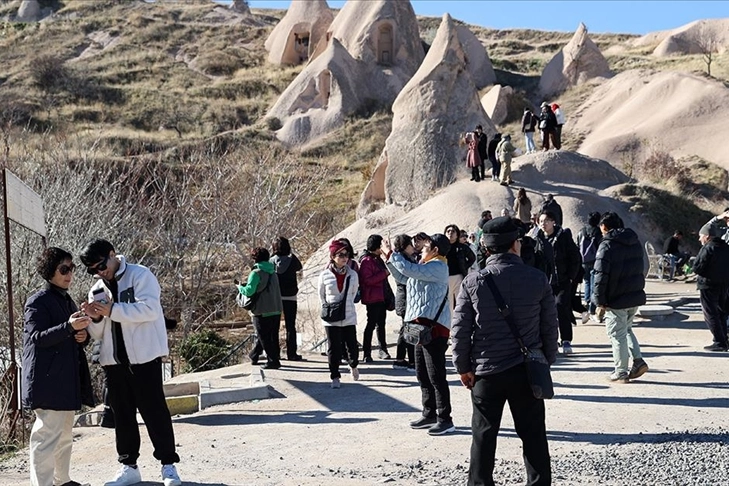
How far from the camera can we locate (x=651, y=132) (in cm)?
3950

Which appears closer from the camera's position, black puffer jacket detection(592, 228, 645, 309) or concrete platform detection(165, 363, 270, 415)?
black puffer jacket detection(592, 228, 645, 309)

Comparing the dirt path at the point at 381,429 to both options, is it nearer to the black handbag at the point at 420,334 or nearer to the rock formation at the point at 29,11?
the black handbag at the point at 420,334

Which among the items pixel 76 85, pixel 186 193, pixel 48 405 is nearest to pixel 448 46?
pixel 186 193

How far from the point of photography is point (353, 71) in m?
45.6

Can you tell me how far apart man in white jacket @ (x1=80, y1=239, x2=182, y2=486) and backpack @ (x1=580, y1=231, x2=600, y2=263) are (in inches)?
366

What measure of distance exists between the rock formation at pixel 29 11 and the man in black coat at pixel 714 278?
224 ft

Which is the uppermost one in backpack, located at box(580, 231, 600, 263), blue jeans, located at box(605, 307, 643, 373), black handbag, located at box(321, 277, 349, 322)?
backpack, located at box(580, 231, 600, 263)

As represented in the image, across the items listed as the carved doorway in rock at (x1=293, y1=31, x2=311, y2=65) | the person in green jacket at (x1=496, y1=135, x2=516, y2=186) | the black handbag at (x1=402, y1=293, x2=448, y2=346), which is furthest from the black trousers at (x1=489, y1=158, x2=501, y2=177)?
the carved doorway in rock at (x1=293, y1=31, x2=311, y2=65)

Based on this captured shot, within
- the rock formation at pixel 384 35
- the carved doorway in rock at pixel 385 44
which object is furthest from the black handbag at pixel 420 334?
the carved doorway in rock at pixel 385 44

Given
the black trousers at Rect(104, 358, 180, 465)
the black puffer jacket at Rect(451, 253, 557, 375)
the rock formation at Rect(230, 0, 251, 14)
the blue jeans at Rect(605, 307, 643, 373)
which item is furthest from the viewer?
the rock formation at Rect(230, 0, 251, 14)

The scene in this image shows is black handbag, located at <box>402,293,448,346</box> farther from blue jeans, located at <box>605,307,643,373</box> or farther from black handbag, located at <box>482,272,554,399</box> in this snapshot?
blue jeans, located at <box>605,307,643,373</box>

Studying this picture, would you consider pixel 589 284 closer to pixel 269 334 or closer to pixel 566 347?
pixel 566 347

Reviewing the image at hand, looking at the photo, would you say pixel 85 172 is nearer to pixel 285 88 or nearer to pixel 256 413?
pixel 256 413

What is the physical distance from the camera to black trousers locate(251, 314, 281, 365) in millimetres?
11484
